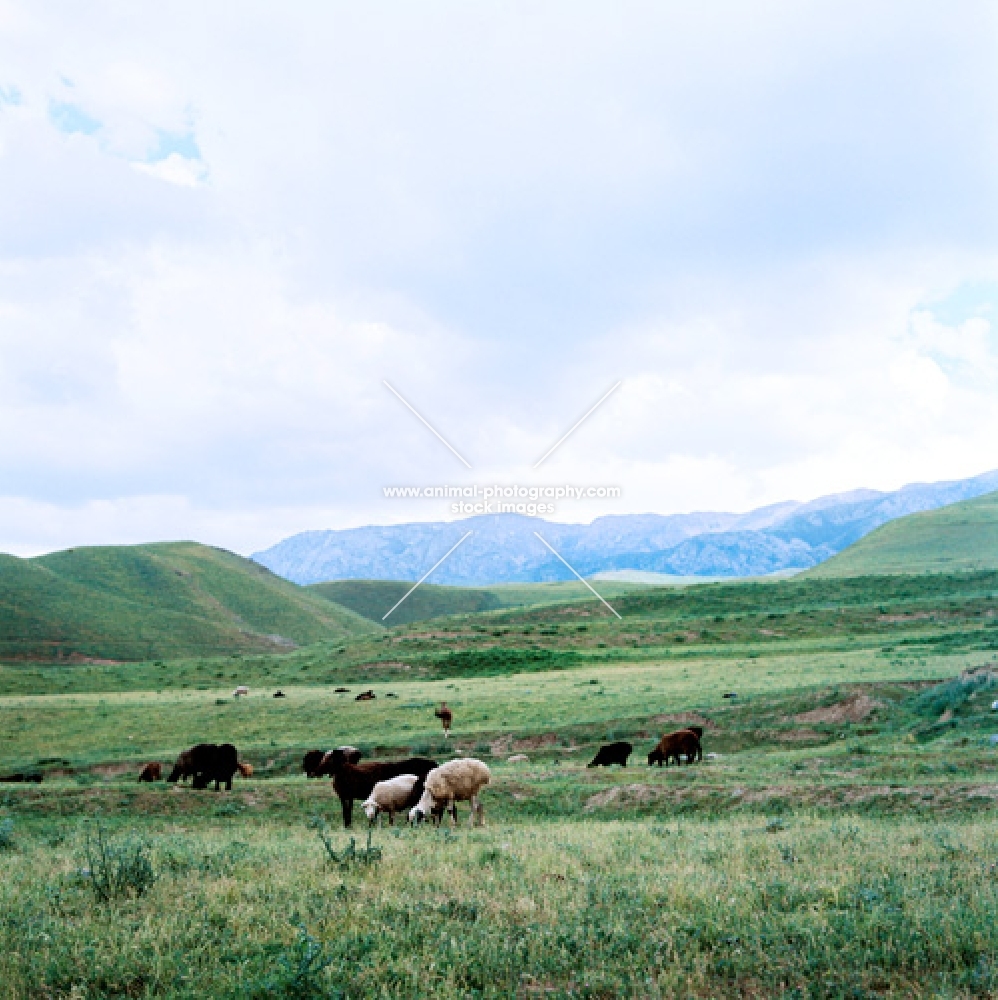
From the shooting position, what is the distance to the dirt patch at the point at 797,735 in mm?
27541

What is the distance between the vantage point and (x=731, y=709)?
32.3 metres

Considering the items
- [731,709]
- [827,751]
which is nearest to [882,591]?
[731,709]

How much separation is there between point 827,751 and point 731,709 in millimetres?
8471

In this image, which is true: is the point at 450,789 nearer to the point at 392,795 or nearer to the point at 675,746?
the point at 392,795

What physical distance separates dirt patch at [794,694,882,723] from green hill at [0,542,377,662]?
4376 inches

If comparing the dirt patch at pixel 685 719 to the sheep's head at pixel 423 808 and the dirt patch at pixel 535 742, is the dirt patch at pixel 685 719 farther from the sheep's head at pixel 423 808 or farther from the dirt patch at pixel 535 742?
the sheep's head at pixel 423 808

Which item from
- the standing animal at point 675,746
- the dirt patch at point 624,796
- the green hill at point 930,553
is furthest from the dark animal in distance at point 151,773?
the green hill at point 930,553

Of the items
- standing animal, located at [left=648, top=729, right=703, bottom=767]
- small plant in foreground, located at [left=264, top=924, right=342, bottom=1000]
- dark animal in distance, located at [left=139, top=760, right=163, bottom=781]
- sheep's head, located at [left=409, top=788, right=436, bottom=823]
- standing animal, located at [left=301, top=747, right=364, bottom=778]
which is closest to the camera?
small plant in foreground, located at [left=264, top=924, right=342, bottom=1000]

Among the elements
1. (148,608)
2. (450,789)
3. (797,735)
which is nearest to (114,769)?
(450,789)

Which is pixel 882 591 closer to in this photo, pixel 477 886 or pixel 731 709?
pixel 731 709

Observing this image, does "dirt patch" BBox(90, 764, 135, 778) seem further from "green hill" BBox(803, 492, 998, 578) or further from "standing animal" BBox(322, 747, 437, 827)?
"green hill" BBox(803, 492, 998, 578)

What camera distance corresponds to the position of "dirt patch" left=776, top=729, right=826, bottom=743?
27541 millimetres

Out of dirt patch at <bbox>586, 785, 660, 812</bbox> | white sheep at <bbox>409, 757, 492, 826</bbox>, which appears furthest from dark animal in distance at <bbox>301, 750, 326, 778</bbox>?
dirt patch at <bbox>586, 785, 660, 812</bbox>

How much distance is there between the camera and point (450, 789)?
1736 centimetres
